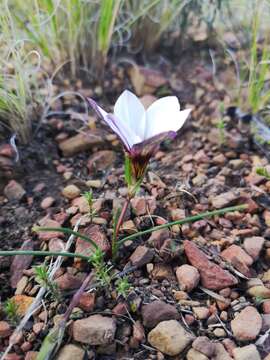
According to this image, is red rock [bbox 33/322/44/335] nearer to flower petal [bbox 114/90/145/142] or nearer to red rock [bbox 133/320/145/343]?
red rock [bbox 133/320/145/343]

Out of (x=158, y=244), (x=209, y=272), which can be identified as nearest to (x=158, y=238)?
(x=158, y=244)

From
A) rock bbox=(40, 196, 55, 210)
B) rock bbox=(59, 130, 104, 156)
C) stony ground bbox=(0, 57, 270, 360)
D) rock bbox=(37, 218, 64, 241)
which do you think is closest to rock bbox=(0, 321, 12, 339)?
stony ground bbox=(0, 57, 270, 360)

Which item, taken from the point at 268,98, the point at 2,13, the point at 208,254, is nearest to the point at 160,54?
the point at 268,98

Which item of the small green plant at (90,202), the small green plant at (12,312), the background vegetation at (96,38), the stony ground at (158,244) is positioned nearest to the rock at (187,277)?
the stony ground at (158,244)

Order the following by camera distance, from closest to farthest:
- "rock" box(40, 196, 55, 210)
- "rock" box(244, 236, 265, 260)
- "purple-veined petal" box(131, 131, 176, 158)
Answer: "purple-veined petal" box(131, 131, 176, 158) < "rock" box(244, 236, 265, 260) < "rock" box(40, 196, 55, 210)

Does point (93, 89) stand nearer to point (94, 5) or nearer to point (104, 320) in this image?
point (94, 5)

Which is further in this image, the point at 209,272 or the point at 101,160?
the point at 101,160

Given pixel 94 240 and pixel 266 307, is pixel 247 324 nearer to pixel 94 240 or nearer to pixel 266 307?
pixel 266 307
